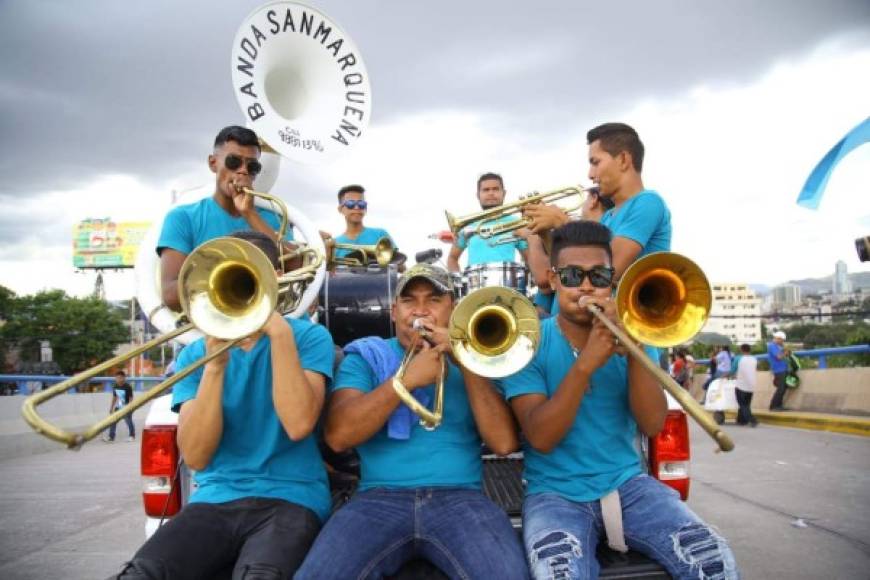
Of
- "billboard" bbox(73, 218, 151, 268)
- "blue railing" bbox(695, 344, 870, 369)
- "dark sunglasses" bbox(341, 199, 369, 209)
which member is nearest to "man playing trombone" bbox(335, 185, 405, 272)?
"dark sunglasses" bbox(341, 199, 369, 209)

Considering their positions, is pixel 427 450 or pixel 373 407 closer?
pixel 373 407

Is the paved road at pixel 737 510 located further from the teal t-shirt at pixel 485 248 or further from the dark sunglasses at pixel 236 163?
the dark sunglasses at pixel 236 163

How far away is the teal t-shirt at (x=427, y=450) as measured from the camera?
2412 millimetres

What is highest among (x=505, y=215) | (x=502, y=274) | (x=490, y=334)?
(x=505, y=215)

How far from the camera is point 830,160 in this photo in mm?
6594

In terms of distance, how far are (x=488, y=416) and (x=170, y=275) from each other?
1.83 meters

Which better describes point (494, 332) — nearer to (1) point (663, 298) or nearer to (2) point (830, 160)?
(1) point (663, 298)

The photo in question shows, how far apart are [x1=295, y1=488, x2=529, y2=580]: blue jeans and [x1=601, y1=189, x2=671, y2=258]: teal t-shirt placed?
1483 millimetres

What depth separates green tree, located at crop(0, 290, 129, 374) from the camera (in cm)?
4488

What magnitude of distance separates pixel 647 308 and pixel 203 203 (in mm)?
2424

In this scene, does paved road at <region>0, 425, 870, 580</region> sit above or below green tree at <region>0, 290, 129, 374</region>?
below

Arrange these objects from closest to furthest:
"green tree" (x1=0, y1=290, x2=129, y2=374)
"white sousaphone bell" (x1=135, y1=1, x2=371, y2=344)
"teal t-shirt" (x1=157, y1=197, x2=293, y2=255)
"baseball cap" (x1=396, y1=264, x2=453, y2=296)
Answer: "baseball cap" (x1=396, y1=264, x2=453, y2=296)
"teal t-shirt" (x1=157, y1=197, x2=293, y2=255)
"white sousaphone bell" (x1=135, y1=1, x2=371, y2=344)
"green tree" (x1=0, y1=290, x2=129, y2=374)

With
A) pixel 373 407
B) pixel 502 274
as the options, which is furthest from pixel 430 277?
pixel 502 274

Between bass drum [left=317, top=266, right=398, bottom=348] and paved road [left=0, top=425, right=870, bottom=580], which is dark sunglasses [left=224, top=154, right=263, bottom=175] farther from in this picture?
paved road [left=0, top=425, right=870, bottom=580]
